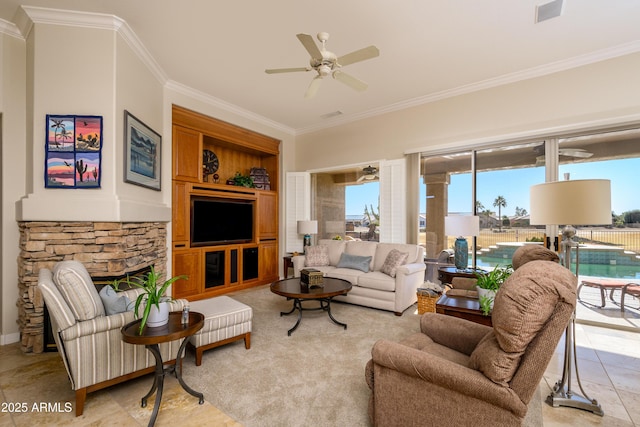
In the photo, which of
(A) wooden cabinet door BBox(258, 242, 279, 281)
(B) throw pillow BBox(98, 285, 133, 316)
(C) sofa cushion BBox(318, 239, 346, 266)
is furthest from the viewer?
(A) wooden cabinet door BBox(258, 242, 279, 281)

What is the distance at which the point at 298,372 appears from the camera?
2.44 m

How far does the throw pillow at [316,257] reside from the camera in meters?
→ 4.89

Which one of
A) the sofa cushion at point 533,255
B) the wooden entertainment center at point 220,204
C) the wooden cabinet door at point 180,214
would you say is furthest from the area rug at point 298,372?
the wooden cabinet door at point 180,214

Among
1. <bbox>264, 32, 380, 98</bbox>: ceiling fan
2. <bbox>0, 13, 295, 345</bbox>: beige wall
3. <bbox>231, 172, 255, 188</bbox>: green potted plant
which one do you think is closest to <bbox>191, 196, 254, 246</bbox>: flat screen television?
<bbox>231, 172, 255, 188</bbox>: green potted plant

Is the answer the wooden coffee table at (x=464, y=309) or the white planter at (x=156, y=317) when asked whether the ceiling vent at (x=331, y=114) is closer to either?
the wooden coffee table at (x=464, y=309)

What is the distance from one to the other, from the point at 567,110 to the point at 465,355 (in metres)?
3.58

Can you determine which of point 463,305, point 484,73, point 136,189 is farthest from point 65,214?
point 484,73

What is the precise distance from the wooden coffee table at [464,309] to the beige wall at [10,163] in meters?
4.22

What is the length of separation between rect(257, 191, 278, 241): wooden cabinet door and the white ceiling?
213 centimetres

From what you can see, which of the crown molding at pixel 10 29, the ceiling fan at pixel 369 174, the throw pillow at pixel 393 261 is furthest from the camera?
the ceiling fan at pixel 369 174

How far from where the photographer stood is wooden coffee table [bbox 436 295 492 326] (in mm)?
2416

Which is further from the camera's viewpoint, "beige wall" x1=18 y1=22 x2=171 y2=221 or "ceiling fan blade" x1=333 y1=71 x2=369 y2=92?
"ceiling fan blade" x1=333 y1=71 x2=369 y2=92

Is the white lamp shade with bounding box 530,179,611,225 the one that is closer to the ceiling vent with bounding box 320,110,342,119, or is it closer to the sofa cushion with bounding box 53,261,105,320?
the sofa cushion with bounding box 53,261,105,320

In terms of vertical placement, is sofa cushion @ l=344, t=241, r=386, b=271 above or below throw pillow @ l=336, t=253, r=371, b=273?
above
